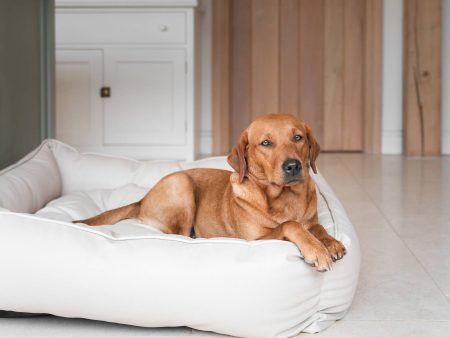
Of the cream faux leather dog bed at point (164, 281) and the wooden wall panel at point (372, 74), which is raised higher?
the wooden wall panel at point (372, 74)

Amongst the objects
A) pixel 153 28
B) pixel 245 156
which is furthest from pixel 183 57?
pixel 245 156

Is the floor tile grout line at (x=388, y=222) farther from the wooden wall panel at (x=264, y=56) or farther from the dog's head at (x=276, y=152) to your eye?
the wooden wall panel at (x=264, y=56)

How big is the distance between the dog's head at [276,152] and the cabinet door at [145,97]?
300 cm

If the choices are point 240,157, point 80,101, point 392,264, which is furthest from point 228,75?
point 240,157

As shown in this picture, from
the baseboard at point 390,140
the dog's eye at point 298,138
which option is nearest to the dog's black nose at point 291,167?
the dog's eye at point 298,138

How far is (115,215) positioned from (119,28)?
289 cm

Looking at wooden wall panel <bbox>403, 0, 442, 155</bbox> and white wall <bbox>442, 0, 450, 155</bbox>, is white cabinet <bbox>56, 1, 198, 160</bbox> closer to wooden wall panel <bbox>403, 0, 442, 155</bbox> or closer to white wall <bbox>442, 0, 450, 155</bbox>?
wooden wall panel <bbox>403, 0, 442, 155</bbox>

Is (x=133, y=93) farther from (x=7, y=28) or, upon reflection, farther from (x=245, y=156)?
(x=245, y=156)

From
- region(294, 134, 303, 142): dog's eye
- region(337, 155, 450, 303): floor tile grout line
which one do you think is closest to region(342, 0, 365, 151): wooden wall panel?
region(337, 155, 450, 303): floor tile grout line

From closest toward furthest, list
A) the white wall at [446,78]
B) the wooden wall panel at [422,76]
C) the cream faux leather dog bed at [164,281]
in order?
the cream faux leather dog bed at [164,281] < the wooden wall panel at [422,76] < the white wall at [446,78]

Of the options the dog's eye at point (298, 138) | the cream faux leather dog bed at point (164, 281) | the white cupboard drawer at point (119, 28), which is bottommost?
the cream faux leather dog bed at point (164, 281)

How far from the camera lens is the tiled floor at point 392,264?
1.94 m

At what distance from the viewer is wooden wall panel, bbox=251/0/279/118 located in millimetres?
6188

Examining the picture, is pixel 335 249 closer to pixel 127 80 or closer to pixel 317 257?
pixel 317 257
